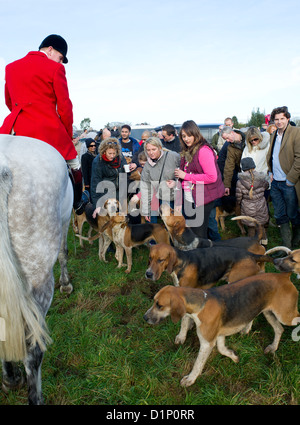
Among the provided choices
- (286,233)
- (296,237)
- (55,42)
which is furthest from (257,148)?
(55,42)

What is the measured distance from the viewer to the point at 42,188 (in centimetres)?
215

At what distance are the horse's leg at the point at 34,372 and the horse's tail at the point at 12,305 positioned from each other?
45 millimetres

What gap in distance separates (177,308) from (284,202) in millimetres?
3915

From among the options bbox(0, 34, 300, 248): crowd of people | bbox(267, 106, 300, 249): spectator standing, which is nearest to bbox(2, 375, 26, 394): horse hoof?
bbox(0, 34, 300, 248): crowd of people

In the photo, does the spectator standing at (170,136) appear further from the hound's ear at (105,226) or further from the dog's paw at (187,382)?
the dog's paw at (187,382)

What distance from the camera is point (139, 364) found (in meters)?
3.00

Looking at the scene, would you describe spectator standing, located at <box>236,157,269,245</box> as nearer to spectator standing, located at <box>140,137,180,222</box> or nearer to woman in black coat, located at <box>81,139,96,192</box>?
spectator standing, located at <box>140,137,180,222</box>

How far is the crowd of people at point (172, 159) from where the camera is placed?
2.66m

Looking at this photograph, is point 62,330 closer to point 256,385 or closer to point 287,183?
point 256,385

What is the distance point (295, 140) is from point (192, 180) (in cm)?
210

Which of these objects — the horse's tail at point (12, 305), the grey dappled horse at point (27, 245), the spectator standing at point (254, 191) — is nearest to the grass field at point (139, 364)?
the grey dappled horse at point (27, 245)

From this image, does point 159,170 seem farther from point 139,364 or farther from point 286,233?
point 139,364

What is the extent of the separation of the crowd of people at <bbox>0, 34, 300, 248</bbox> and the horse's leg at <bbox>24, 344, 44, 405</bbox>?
180 centimetres
